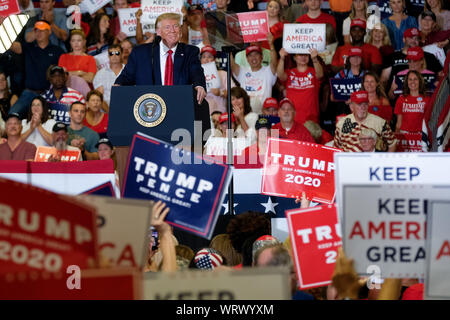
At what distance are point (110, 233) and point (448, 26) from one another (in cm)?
824

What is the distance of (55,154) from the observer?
7660mm

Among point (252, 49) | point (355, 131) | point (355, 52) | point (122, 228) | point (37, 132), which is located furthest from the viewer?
point (252, 49)

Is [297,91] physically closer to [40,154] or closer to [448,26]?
[448,26]

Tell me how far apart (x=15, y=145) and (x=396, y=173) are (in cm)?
495

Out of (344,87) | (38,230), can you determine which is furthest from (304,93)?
(38,230)

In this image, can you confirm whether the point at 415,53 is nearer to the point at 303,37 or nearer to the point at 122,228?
the point at 303,37

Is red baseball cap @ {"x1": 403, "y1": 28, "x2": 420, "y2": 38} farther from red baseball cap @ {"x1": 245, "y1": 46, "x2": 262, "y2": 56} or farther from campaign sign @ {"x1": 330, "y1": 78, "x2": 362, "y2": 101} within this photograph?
red baseball cap @ {"x1": 245, "y1": 46, "x2": 262, "y2": 56}

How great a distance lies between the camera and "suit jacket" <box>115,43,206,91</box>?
21.4ft

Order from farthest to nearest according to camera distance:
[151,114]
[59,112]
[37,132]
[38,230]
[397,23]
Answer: [397,23] < [59,112] < [37,132] < [151,114] < [38,230]

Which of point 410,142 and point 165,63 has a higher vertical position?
point 165,63

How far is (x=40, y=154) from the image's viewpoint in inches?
303

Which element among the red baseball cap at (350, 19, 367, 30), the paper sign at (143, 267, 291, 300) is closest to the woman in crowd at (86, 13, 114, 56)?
the red baseball cap at (350, 19, 367, 30)

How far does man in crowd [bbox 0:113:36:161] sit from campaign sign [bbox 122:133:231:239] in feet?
13.6
